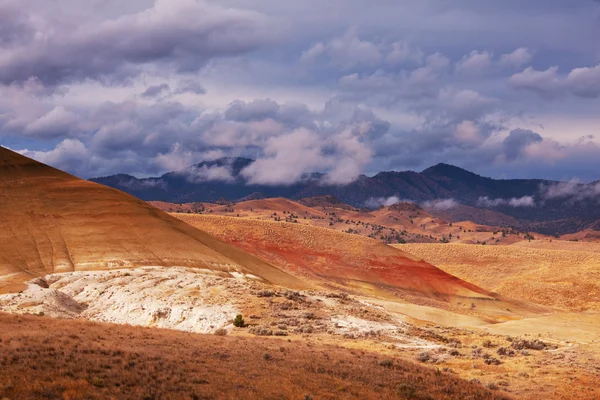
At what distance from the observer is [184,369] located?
21.5 metres

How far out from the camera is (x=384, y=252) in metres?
117

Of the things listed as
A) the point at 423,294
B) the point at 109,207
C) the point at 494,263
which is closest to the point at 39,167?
the point at 109,207

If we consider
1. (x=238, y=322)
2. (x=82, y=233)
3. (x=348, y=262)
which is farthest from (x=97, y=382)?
(x=348, y=262)

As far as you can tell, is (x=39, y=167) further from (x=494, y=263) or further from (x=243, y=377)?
(x=494, y=263)

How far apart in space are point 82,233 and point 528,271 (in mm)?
91120

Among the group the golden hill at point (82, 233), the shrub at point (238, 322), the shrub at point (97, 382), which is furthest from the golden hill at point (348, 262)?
the shrub at point (97, 382)

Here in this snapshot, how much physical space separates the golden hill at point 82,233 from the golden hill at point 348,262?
24.2 m

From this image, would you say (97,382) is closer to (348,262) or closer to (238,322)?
(238,322)

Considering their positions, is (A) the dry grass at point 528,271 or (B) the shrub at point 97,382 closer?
(B) the shrub at point 97,382

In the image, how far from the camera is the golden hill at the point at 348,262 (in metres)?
95.7

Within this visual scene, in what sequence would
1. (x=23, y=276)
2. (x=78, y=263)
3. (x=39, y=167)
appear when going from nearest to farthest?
(x=23, y=276), (x=78, y=263), (x=39, y=167)

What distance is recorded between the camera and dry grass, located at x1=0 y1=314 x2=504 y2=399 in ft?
61.7

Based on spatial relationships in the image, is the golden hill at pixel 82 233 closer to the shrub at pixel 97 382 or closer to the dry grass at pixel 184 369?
the dry grass at pixel 184 369

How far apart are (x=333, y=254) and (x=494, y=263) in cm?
4206
